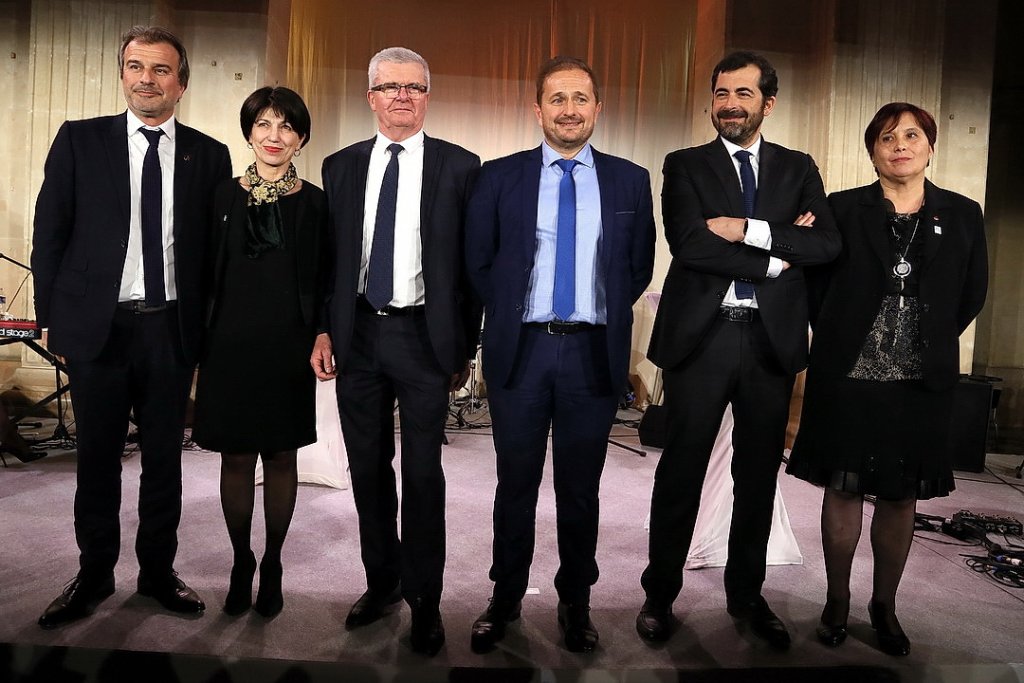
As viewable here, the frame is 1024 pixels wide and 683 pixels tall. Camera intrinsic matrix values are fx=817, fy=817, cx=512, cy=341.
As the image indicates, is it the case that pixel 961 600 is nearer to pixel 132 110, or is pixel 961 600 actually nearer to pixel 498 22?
pixel 132 110

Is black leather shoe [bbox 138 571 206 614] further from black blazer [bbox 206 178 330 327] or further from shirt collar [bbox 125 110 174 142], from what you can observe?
shirt collar [bbox 125 110 174 142]

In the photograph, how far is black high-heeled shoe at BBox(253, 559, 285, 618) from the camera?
2787 mm

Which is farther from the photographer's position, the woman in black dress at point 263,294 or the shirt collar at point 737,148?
the shirt collar at point 737,148

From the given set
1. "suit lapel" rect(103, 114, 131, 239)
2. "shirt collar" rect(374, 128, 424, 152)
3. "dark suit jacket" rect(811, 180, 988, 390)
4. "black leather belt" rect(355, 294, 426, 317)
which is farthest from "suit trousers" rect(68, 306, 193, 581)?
"dark suit jacket" rect(811, 180, 988, 390)

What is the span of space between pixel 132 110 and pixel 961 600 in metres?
3.64

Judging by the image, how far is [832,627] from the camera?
2793mm

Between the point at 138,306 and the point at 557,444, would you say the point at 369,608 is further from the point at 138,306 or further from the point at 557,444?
the point at 138,306

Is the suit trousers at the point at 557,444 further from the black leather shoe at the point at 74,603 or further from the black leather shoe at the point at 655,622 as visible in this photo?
the black leather shoe at the point at 74,603

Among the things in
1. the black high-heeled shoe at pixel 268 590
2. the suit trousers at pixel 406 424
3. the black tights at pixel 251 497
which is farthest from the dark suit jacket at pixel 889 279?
the black high-heeled shoe at pixel 268 590

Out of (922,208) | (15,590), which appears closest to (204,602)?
(15,590)

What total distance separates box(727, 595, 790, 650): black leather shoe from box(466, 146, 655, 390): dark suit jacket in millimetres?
931

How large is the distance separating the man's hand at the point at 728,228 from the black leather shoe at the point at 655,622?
4.14 ft

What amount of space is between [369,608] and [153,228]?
1.46 meters

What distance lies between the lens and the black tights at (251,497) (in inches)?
109
